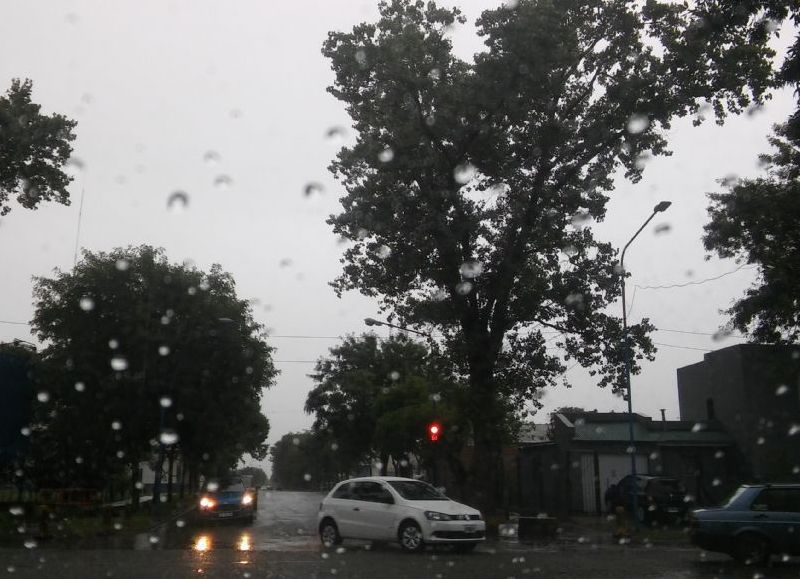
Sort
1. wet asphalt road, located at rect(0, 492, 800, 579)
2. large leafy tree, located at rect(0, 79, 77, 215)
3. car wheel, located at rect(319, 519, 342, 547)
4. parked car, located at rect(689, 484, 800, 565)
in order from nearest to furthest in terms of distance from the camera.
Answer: wet asphalt road, located at rect(0, 492, 800, 579) → parked car, located at rect(689, 484, 800, 565) → car wheel, located at rect(319, 519, 342, 547) → large leafy tree, located at rect(0, 79, 77, 215)

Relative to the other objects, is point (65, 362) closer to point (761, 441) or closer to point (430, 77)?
point (430, 77)

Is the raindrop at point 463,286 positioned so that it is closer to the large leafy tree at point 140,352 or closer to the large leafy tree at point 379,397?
the large leafy tree at point 379,397

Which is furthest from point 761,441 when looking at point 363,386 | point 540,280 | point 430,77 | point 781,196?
point 363,386

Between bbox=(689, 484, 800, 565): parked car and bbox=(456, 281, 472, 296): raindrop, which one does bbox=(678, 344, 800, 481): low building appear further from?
bbox=(689, 484, 800, 565): parked car

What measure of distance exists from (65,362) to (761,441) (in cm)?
2696

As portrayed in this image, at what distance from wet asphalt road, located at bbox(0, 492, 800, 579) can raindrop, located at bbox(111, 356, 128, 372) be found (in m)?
12.4

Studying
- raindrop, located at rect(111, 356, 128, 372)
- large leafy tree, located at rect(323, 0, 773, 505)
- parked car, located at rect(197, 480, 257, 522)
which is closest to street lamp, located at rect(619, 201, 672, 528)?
large leafy tree, located at rect(323, 0, 773, 505)

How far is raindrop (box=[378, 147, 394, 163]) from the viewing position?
26.3 meters

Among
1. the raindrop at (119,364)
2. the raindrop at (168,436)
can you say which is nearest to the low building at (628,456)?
the raindrop at (168,436)

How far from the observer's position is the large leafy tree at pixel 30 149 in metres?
24.4

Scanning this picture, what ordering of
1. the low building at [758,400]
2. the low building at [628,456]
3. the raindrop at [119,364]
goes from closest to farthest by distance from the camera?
the low building at [758,400] → the raindrop at [119,364] → the low building at [628,456]

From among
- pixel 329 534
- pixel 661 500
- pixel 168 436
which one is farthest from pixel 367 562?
pixel 168 436

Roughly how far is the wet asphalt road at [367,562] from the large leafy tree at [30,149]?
38.1ft

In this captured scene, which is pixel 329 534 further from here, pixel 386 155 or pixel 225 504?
pixel 225 504
